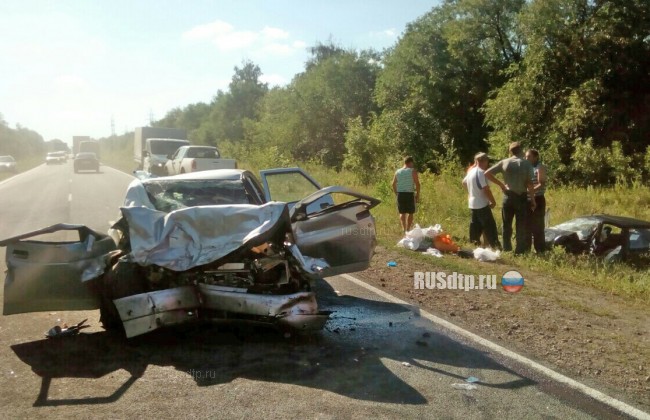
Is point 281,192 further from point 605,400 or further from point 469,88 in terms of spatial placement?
point 469,88

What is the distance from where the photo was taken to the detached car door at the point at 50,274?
5.37m

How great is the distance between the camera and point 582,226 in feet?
35.3

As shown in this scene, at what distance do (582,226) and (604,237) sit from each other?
1.51 ft

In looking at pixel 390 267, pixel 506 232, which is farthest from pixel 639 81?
pixel 390 267

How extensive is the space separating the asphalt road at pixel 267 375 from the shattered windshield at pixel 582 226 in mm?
5515

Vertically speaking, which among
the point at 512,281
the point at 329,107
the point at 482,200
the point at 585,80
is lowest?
the point at 512,281

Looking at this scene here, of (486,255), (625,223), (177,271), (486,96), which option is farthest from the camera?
(486,96)

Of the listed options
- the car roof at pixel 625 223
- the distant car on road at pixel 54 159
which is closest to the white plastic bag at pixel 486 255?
the car roof at pixel 625 223

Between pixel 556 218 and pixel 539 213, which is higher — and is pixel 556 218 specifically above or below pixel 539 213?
below

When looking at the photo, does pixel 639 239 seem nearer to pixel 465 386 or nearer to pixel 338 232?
pixel 338 232

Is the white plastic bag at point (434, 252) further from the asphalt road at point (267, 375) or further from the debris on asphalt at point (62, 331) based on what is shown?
the debris on asphalt at point (62, 331)

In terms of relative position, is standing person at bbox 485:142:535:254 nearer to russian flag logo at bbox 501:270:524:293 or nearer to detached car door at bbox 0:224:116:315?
russian flag logo at bbox 501:270:524:293

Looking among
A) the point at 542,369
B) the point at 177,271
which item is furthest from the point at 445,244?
the point at 177,271

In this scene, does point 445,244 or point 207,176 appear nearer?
point 207,176
